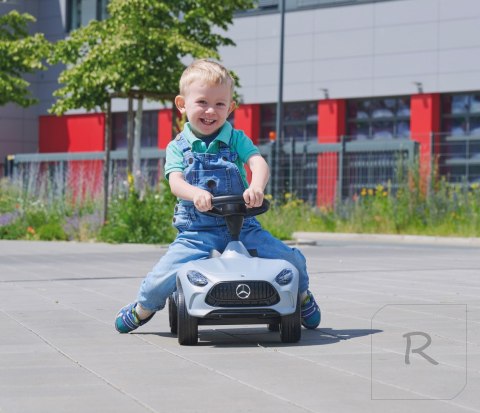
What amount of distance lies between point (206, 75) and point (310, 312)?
5.03ft

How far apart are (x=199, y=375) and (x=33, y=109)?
1879 inches

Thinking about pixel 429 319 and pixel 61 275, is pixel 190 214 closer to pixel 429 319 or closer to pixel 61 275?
pixel 429 319

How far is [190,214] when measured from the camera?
7.27 metres

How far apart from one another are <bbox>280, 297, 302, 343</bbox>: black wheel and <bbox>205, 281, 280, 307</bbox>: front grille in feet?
0.43

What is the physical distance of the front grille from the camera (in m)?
6.87

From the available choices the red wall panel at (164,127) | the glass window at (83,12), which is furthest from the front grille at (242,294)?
the glass window at (83,12)

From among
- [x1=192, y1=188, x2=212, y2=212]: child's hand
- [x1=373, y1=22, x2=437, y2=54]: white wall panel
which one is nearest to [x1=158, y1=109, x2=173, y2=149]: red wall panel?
[x1=373, y1=22, x2=437, y2=54]: white wall panel

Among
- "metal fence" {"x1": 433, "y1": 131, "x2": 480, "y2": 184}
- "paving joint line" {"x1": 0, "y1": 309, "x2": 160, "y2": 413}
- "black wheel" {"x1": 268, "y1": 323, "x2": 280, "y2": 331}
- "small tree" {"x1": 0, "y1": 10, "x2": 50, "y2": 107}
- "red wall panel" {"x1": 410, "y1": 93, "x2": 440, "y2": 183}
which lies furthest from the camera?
"red wall panel" {"x1": 410, "y1": 93, "x2": 440, "y2": 183}

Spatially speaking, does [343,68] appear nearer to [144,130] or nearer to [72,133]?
[144,130]

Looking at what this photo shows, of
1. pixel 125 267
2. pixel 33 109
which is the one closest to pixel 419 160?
pixel 125 267

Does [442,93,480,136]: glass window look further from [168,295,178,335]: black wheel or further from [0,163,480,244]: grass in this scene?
[168,295,178,335]: black wheel

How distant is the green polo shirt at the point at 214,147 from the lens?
7344mm

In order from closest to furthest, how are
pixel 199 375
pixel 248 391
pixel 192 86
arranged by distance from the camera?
pixel 248 391 → pixel 199 375 → pixel 192 86

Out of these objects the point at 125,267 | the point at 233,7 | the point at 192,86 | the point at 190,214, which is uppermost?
the point at 233,7
